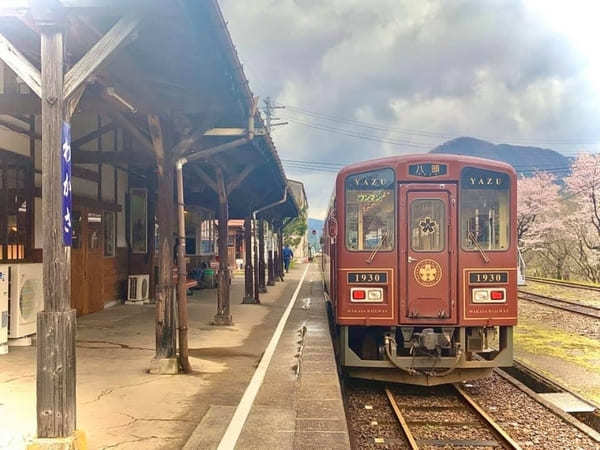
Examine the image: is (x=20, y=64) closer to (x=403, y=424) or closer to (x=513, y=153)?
(x=403, y=424)

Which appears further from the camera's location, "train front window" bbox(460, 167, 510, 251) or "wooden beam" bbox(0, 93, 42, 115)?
"wooden beam" bbox(0, 93, 42, 115)

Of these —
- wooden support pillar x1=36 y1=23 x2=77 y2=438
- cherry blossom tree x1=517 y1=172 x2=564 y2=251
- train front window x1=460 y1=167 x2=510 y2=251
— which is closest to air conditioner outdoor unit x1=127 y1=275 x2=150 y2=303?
train front window x1=460 y1=167 x2=510 y2=251

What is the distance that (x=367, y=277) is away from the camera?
640cm

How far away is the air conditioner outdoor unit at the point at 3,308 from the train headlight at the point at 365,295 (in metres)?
4.56

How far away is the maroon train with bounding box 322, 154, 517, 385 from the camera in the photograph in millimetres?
6312

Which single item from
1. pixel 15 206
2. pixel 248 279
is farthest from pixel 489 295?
pixel 248 279

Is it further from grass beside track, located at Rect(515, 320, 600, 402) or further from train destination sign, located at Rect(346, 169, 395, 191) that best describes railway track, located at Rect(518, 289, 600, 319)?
train destination sign, located at Rect(346, 169, 395, 191)

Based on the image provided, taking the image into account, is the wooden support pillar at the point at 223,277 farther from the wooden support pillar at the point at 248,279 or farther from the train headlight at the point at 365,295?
the train headlight at the point at 365,295

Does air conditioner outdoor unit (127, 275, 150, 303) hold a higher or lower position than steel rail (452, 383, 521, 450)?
higher

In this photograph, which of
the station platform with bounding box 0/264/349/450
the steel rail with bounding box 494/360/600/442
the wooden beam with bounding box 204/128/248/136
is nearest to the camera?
the station platform with bounding box 0/264/349/450

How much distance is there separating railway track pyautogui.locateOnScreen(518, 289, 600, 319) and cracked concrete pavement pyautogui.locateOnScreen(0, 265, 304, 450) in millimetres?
8720

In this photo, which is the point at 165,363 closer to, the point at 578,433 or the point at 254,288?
the point at 578,433

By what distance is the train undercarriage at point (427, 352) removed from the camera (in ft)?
20.7


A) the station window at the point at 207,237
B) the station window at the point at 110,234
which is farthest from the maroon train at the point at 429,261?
the station window at the point at 207,237
